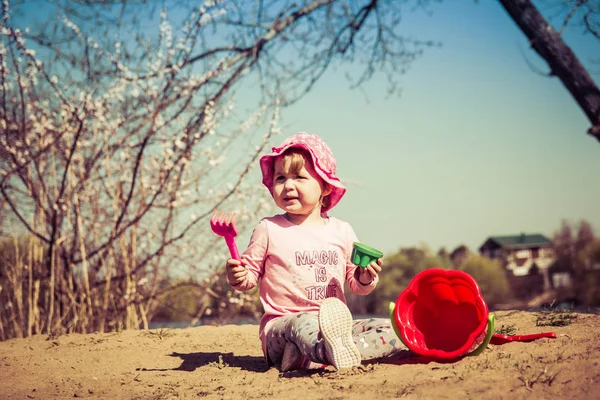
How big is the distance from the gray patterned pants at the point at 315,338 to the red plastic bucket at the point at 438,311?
0.44ft

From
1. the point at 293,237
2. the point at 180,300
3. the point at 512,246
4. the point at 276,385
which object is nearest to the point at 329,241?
the point at 293,237

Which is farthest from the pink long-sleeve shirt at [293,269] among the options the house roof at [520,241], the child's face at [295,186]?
the house roof at [520,241]

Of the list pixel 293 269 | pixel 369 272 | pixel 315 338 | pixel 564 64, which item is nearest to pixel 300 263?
pixel 293 269

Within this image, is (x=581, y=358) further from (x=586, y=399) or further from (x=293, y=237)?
(x=293, y=237)

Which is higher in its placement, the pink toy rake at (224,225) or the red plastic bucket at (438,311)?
the pink toy rake at (224,225)

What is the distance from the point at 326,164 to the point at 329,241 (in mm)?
379

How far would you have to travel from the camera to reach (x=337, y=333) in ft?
7.74

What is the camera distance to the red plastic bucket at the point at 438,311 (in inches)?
101

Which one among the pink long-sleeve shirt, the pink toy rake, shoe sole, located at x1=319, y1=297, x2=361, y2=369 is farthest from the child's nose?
shoe sole, located at x1=319, y1=297, x2=361, y2=369

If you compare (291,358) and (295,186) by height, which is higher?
(295,186)

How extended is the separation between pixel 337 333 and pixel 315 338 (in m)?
0.14

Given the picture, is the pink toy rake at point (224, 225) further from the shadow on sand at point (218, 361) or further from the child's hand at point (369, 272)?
the shadow on sand at point (218, 361)

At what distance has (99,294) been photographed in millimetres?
5391

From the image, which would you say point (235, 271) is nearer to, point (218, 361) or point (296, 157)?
point (296, 157)
